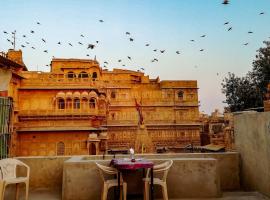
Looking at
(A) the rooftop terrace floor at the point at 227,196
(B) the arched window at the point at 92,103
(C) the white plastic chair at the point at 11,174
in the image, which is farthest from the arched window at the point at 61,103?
(C) the white plastic chair at the point at 11,174

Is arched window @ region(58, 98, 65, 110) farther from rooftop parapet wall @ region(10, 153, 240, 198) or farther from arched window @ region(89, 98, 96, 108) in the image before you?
rooftop parapet wall @ region(10, 153, 240, 198)

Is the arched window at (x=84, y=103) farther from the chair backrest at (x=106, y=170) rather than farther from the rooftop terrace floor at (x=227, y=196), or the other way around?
the chair backrest at (x=106, y=170)

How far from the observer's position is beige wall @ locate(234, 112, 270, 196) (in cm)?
602

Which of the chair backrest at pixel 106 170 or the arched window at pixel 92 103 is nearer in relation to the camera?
the chair backrest at pixel 106 170

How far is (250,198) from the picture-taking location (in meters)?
5.97

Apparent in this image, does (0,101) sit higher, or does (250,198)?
Result: (0,101)

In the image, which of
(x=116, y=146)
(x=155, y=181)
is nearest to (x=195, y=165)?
(x=155, y=181)

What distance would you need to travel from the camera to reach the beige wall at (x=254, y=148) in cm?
602

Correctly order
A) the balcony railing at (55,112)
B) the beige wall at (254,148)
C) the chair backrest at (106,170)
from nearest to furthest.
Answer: the chair backrest at (106,170) → the beige wall at (254,148) → the balcony railing at (55,112)

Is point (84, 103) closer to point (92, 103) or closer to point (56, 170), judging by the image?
point (92, 103)

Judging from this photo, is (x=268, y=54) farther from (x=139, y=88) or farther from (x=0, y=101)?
(x=139, y=88)

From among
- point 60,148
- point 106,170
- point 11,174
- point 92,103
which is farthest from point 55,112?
point 106,170

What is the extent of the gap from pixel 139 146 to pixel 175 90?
58.9 ft

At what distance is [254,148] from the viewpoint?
6.60m
